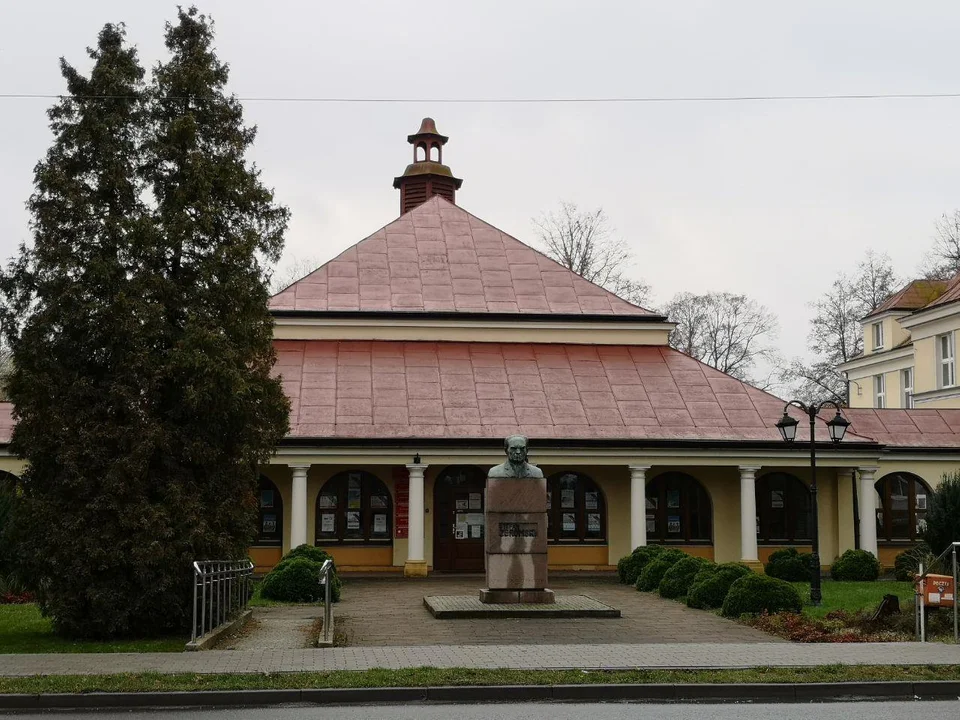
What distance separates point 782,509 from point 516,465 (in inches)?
554

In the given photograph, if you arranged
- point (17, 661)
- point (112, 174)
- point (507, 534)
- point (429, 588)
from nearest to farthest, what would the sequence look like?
point (17, 661) < point (112, 174) < point (507, 534) < point (429, 588)

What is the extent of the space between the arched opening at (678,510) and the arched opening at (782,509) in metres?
1.47

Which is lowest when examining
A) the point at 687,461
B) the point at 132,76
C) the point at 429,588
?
the point at 429,588

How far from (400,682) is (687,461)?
18328 millimetres

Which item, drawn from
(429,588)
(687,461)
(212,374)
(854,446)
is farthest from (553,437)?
(212,374)

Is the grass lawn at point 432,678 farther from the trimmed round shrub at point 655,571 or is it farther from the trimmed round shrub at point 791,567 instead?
the trimmed round shrub at point 791,567

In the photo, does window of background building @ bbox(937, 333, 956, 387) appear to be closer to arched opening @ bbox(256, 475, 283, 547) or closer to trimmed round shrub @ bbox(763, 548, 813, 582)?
trimmed round shrub @ bbox(763, 548, 813, 582)

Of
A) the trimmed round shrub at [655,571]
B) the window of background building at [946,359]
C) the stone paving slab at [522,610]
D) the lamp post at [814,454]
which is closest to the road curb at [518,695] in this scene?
the stone paving slab at [522,610]

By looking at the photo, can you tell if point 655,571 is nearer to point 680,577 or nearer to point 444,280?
point 680,577

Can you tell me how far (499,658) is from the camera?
45.3 ft

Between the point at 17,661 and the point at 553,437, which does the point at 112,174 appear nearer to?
the point at 17,661

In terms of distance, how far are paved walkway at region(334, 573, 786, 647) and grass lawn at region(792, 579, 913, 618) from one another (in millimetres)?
2199

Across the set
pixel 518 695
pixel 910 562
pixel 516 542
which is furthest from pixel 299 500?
pixel 518 695

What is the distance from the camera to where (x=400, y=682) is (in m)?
12.0
